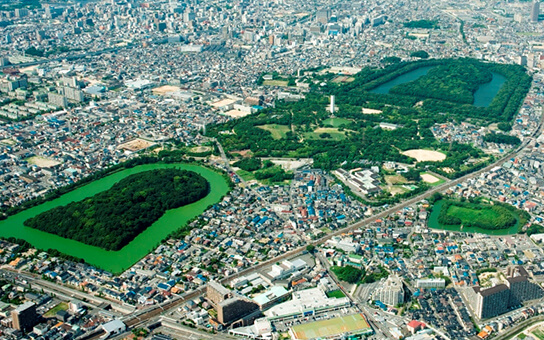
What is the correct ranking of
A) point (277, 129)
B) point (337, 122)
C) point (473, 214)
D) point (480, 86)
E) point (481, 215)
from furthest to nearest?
point (480, 86)
point (337, 122)
point (277, 129)
point (473, 214)
point (481, 215)

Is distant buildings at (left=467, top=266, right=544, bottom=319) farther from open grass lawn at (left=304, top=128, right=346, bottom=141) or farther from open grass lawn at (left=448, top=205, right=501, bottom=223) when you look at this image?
open grass lawn at (left=304, top=128, right=346, bottom=141)

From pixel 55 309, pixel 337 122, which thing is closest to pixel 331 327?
pixel 55 309

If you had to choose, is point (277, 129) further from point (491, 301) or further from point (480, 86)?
point (491, 301)

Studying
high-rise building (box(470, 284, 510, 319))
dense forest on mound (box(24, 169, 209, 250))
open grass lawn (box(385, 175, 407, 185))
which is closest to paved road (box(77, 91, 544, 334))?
open grass lawn (box(385, 175, 407, 185))

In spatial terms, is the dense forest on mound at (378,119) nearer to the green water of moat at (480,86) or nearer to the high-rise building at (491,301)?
the green water of moat at (480,86)

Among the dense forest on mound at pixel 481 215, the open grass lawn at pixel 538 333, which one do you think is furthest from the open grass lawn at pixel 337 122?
the open grass lawn at pixel 538 333

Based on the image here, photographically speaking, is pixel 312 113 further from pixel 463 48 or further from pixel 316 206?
pixel 463 48
